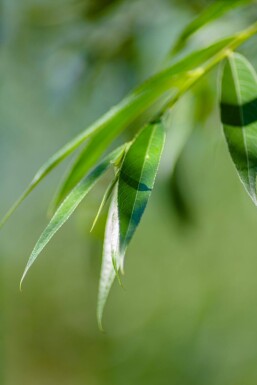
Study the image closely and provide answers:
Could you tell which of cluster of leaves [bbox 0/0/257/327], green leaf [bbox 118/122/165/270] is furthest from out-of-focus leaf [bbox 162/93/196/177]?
green leaf [bbox 118/122/165/270]

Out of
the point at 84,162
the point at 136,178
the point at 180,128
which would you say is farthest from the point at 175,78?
the point at 180,128

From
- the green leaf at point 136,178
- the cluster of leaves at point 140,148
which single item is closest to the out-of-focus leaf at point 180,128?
the cluster of leaves at point 140,148

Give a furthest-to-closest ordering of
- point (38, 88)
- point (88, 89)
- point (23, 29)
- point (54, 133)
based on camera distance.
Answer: point (54, 133) → point (38, 88) → point (23, 29) → point (88, 89)

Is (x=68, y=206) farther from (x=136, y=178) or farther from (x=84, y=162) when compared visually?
(x=84, y=162)

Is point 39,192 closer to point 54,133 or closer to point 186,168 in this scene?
point 54,133

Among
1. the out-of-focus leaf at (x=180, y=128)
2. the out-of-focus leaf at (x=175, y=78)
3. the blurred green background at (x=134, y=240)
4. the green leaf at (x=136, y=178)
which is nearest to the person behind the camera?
the green leaf at (x=136, y=178)

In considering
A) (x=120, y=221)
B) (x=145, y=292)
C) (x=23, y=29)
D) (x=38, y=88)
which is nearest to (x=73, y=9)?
(x=23, y=29)

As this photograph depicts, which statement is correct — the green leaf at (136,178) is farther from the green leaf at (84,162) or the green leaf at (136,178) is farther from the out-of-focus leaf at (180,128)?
the out-of-focus leaf at (180,128)
